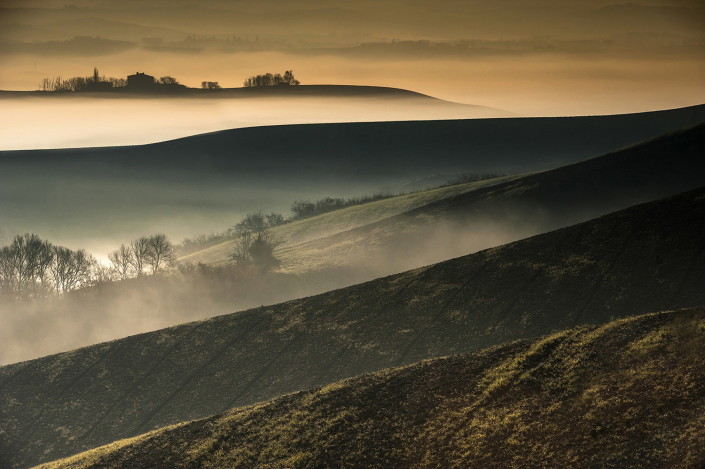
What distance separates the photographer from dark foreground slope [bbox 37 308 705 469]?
29.7 m

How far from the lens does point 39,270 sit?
16162 centimetres

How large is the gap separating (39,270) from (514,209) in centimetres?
9204

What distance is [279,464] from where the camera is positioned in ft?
121

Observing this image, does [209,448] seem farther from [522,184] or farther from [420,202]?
[420,202]

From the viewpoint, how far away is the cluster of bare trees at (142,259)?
169m

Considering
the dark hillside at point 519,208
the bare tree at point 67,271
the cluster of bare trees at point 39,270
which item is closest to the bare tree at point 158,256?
the cluster of bare trees at point 39,270

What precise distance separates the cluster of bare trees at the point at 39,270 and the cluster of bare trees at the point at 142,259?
7187mm

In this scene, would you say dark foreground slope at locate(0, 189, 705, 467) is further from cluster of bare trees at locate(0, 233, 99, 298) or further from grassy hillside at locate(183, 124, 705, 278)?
cluster of bare trees at locate(0, 233, 99, 298)

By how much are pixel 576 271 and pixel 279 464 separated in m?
38.2

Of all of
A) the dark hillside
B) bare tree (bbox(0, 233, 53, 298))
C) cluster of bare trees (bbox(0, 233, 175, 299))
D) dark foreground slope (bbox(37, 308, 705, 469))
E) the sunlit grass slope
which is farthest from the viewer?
the sunlit grass slope

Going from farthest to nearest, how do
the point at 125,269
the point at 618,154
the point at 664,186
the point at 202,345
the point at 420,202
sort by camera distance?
the point at 420,202, the point at 125,269, the point at 618,154, the point at 664,186, the point at 202,345

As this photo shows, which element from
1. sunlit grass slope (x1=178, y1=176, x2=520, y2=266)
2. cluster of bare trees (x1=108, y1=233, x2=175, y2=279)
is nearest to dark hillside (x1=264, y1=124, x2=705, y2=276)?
sunlit grass slope (x1=178, y1=176, x2=520, y2=266)

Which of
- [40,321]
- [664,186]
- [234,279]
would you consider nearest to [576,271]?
[664,186]

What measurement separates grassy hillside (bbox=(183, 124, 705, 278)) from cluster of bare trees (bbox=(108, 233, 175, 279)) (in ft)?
90.3
